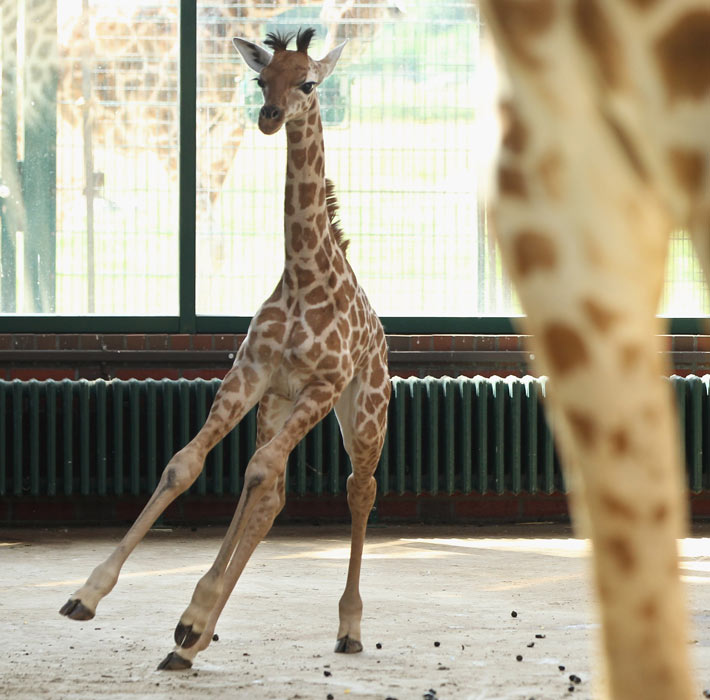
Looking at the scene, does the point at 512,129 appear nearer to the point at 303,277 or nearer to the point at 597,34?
the point at 597,34

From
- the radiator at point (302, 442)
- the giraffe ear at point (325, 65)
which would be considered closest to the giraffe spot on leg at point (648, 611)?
the giraffe ear at point (325, 65)

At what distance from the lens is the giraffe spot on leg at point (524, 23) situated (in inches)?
20.7

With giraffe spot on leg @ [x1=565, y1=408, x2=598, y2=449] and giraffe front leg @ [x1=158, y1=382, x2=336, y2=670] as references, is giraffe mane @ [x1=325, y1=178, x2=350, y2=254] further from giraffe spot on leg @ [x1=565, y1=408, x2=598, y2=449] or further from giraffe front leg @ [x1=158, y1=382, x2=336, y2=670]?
giraffe spot on leg @ [x1=565, y1=408, x2=598, y2=449]

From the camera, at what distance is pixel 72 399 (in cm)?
571

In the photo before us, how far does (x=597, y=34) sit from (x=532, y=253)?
4.1 inches

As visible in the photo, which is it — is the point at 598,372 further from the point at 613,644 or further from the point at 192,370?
the point at 192,370

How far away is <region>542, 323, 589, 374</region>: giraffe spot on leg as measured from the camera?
0.54 metres

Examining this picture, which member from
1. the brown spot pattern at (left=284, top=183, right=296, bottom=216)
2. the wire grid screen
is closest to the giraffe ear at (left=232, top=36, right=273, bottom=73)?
the brown spot pattern at (left=284, top=183, right=296, bottom=216)

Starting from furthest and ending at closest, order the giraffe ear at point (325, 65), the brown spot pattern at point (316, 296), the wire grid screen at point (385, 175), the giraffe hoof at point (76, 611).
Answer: the wire grid screen at point (385, 175) → the giraffe ear at point (325, 65) → the brown spot pattern at point (316, 296) → the giraffe hoof at point (76, 611)

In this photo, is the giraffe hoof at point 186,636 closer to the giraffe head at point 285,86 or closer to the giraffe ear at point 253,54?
the giraffe head at point 285,86

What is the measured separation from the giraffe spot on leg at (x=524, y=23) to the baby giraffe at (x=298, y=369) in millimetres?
2671

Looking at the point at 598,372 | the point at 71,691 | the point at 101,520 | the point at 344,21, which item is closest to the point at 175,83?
the point at 344,21

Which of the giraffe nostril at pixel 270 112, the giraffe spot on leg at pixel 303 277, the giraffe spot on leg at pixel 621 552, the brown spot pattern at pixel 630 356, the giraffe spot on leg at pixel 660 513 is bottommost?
the giraffe spot on leg at pixel 621 552

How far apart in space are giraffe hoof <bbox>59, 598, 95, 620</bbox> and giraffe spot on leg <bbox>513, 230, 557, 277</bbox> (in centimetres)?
242
